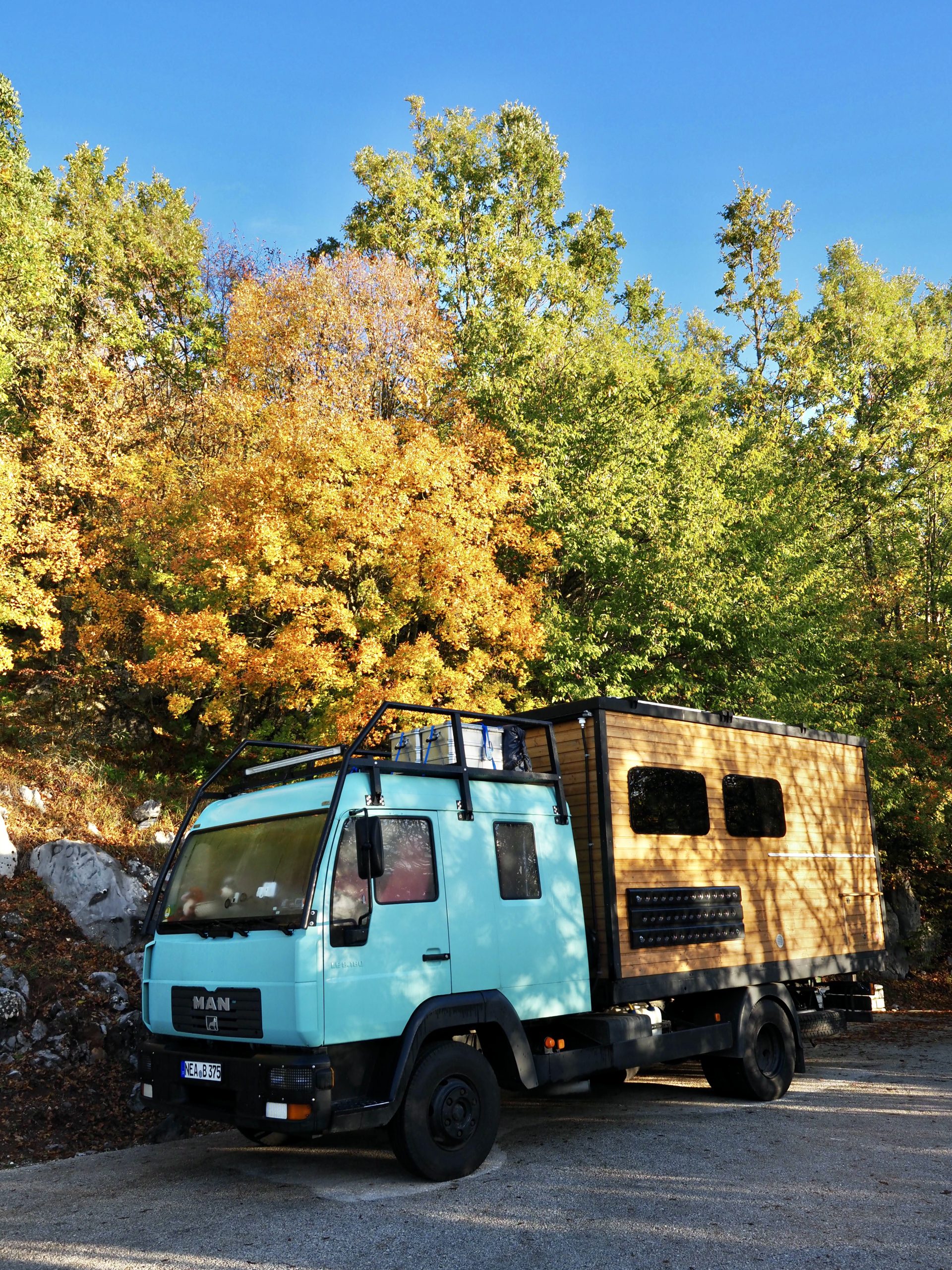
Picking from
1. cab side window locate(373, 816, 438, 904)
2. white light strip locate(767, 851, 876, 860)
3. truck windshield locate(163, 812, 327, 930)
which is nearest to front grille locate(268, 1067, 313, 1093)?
truck windshield locate(163, 812, 327, 930)

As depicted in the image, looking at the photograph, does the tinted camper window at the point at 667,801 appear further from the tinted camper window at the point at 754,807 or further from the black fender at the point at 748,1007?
the black fender at the point at 748,1007

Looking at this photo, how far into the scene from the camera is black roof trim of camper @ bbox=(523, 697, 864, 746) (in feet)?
26.4

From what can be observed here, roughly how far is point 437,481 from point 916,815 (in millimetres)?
11317

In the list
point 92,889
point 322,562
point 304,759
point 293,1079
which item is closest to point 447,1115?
point 293,1079

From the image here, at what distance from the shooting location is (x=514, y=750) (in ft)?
25.8

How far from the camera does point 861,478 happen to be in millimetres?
27203

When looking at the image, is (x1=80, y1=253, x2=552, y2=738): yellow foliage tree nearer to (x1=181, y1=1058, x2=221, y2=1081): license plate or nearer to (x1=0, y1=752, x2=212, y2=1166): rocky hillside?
(x1=0, y1=752, x2=212, y2=1166): rocky hillside

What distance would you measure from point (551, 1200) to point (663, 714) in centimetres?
408

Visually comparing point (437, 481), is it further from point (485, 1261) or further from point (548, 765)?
point (485, 1261)

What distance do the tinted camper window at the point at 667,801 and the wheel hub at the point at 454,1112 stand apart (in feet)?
8.66

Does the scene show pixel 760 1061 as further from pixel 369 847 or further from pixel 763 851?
pixel 369 847

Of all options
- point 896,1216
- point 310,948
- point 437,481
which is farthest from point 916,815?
point 310,948

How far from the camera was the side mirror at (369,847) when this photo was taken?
597 cm

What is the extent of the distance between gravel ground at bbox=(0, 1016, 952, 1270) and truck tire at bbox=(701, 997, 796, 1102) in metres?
Result: 0.32
